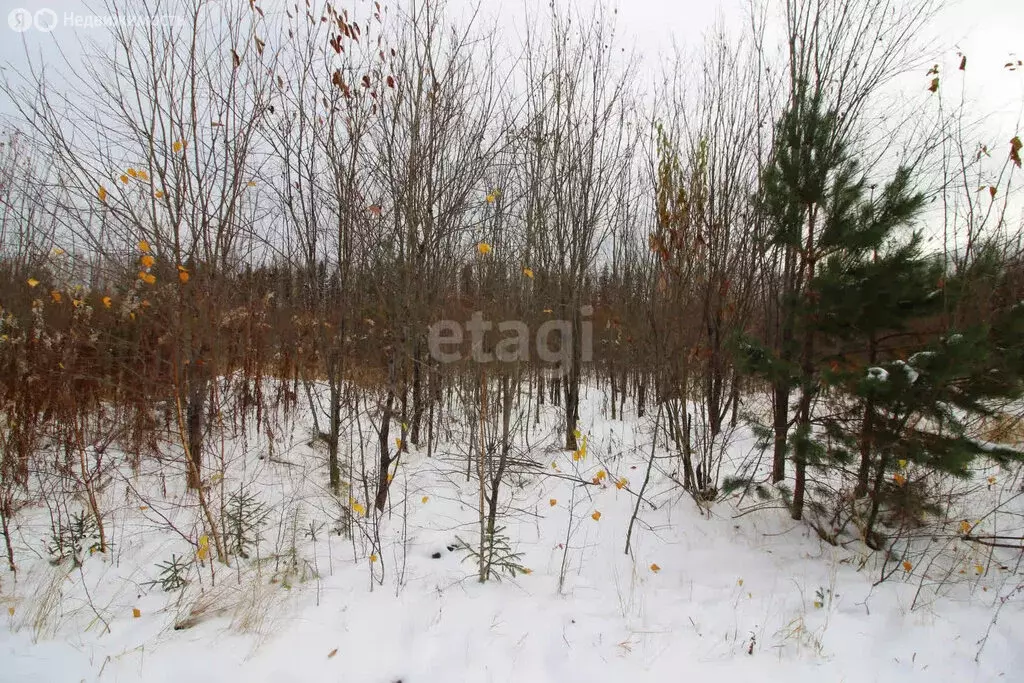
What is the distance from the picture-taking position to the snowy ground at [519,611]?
2264 millimetres

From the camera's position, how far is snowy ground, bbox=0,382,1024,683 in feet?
7.43

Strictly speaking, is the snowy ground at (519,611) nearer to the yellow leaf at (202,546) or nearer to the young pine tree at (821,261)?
the yellow leaf at (202,546)

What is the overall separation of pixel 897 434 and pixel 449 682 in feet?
9.95

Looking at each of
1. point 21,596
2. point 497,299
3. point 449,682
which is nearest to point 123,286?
point 21,596

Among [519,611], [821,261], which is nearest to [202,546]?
[519,611]

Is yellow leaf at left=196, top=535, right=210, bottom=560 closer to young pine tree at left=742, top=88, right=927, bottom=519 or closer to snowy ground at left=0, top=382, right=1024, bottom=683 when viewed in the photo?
snowy ground at left=0, top=382, right=1024, bottom=683

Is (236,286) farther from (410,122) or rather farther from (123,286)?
(410,122)

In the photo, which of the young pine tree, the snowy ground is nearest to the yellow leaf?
the snowy ground

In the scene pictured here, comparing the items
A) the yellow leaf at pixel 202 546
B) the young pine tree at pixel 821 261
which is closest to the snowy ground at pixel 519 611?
the yellow leaf at pixel 202 546

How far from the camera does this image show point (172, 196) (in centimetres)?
394

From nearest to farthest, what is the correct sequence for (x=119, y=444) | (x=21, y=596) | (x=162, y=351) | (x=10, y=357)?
(x=21, y=596) → (x=10, y=357) → (x=119, y=444) → (x=162, y=351)

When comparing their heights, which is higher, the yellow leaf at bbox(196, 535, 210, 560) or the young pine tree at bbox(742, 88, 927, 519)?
the young pine tree at bbox(742, 88, 927, 519)

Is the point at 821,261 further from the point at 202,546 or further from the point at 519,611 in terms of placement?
the point at 202,546

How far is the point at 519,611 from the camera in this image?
2.73 meters
